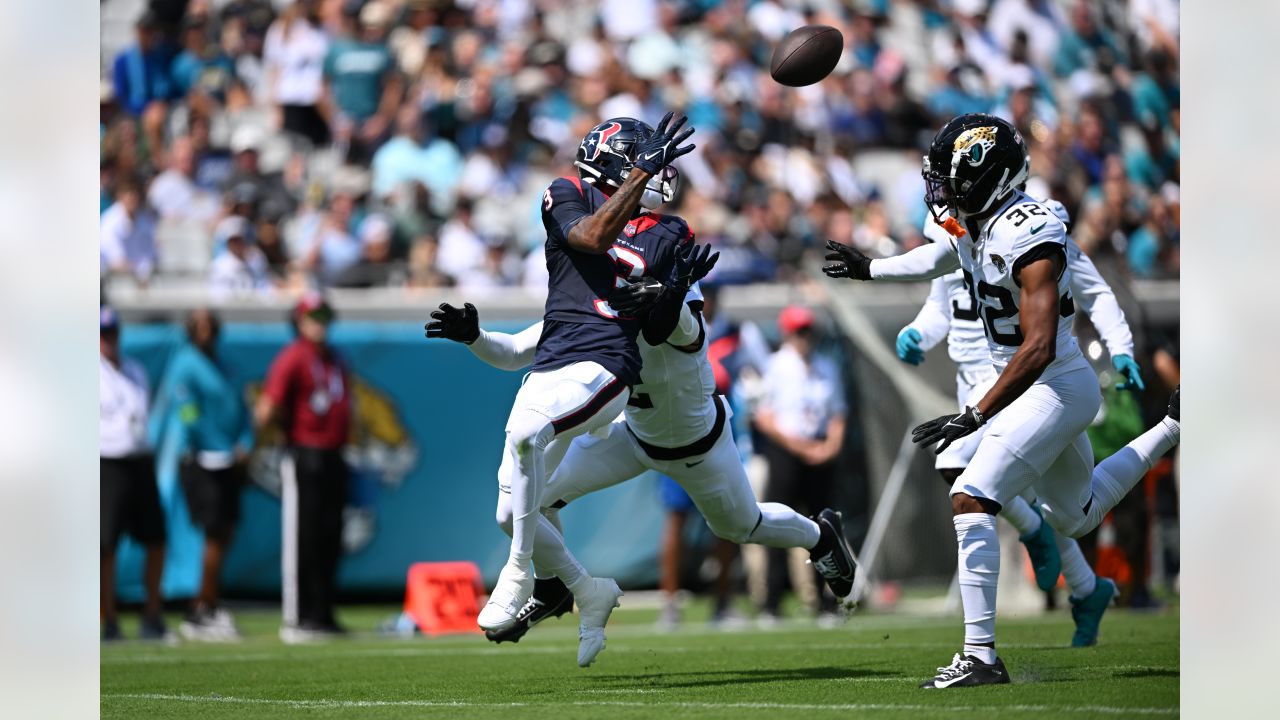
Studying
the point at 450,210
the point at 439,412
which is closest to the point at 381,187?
the point at 450,210

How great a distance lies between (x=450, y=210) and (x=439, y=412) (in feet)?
8.02

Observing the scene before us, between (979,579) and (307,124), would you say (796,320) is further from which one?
(307,124)

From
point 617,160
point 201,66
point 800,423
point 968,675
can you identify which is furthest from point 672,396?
point 201,66

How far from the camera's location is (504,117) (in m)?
14.2

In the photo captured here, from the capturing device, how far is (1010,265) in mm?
5820

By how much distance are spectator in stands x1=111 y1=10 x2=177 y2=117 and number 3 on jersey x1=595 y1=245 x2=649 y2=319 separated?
853cm

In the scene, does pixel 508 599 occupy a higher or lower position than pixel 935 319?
lower

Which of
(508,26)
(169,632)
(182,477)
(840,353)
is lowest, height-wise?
(169,632)

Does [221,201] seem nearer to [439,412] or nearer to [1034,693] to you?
[439,412]

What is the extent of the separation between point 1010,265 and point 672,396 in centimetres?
132

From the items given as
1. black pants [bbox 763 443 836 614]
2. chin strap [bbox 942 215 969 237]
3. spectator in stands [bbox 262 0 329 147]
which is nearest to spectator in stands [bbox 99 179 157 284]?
spectator in stands [bbox 262 0 329 147]

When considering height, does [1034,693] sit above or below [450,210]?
below

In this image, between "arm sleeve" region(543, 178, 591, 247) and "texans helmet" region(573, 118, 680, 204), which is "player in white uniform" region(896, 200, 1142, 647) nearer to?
"texans helmet" region(573, 118, 680, 204)
